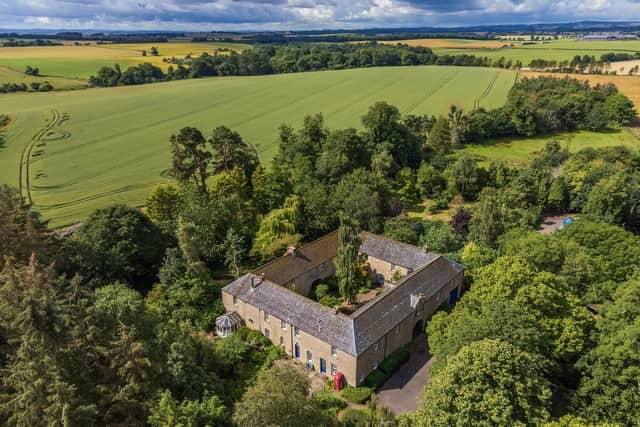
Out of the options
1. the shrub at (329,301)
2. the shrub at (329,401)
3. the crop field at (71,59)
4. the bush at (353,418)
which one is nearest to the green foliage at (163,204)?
the shrub at (329,301)

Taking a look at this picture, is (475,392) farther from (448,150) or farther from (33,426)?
(448,150)

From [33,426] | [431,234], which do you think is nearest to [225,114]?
[431,234]

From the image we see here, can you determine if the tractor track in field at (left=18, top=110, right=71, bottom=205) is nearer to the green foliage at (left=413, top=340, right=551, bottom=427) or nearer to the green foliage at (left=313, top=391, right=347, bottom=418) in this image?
the green foliage at (left=313, top=391, right=347, bottom=418)

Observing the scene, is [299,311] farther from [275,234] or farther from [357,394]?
[275,234]

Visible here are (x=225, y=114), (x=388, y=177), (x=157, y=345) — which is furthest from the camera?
(x=225, y=114)

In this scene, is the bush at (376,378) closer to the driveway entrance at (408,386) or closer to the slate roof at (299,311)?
the driveway entrance at (408,386)

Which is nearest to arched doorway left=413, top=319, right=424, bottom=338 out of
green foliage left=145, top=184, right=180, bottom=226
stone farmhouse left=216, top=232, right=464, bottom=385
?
stone farmhouse left=216, top=232, right=464, bottom=385
